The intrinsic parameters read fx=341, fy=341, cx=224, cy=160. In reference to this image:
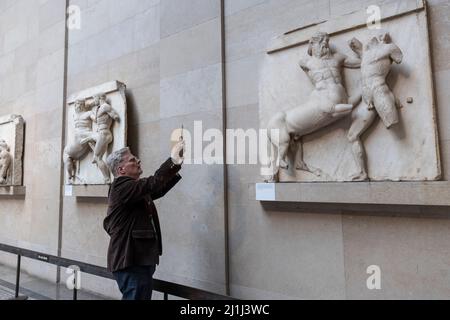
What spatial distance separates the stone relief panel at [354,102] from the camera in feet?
6.66

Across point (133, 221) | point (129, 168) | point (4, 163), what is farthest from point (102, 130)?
point (4, 163)

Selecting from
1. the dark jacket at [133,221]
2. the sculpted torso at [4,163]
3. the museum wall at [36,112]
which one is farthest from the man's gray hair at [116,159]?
the sculpted torso at [4,163]

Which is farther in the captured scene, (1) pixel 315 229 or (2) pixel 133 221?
(1) pixel 315 229

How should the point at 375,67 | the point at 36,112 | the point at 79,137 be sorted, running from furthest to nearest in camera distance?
1. the point at 36,112
2. the point at 79,137
3. the point at 375,67

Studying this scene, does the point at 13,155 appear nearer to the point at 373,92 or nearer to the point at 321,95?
the point at 321,95

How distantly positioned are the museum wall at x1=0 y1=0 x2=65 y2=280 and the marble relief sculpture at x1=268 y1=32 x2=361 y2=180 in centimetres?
345

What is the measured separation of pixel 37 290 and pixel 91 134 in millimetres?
2053

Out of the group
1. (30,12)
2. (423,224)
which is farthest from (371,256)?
(30,12)

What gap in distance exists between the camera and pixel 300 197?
7.83 ft

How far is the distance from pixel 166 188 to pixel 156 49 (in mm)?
1886

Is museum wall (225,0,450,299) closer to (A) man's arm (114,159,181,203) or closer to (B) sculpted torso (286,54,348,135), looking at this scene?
(B) sculpted torso (286,54,348,135)

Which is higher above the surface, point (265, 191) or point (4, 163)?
point (4, 163)

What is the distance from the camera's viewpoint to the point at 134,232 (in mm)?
2182

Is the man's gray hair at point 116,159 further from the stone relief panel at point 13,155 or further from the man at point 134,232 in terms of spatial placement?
the stone relief panel at point 13,155
